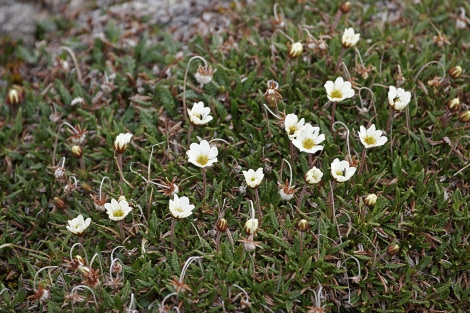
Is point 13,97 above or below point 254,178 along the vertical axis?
above

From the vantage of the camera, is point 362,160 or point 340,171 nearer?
point 340,171

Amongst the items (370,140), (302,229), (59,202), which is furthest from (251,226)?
(59,202)

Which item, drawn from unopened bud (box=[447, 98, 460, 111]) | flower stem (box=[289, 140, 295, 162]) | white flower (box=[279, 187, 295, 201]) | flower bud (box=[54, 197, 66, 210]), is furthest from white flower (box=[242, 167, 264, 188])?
unopened bud (box=[447, 98, 460, 111])

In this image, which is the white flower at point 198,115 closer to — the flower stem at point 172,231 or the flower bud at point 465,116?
the flower stem at point 172,231

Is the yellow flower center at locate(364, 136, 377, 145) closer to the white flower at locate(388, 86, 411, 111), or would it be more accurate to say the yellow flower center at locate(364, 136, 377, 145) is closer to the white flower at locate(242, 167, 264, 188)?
the white flower at locate(388, 86, 411, 111)

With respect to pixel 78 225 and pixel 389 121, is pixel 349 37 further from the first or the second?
pixel 78 225

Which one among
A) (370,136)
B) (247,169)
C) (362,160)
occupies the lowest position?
(247,169)

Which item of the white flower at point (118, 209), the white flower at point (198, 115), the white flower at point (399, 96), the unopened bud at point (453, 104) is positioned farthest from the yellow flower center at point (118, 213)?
the unopened bud at point (453, 104)
